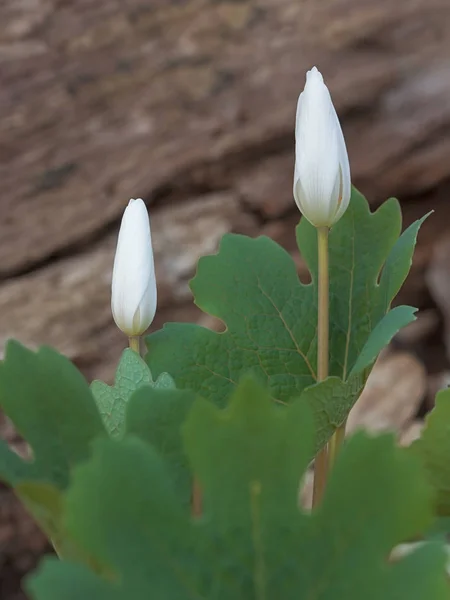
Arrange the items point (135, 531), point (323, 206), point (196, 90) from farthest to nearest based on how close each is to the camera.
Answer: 1. point (196, 90)
2. point (323, 206)
3. point (135, 531)

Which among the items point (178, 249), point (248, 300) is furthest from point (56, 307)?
point (248, 300)

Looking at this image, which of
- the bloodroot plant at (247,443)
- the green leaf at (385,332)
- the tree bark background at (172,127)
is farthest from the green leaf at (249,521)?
the tree bark background at (172,127)

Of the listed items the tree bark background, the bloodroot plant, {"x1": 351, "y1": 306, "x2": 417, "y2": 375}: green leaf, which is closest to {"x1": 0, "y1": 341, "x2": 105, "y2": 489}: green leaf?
the bloodroot plant

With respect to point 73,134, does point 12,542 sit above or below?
below

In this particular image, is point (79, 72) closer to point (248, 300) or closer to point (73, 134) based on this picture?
point (73, 134)

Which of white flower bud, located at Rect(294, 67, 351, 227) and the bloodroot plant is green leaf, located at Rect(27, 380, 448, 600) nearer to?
the bloodroot plant

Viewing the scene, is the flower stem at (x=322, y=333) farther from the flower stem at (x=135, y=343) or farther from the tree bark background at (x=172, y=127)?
the tree bark background at (x=172, y=127)
